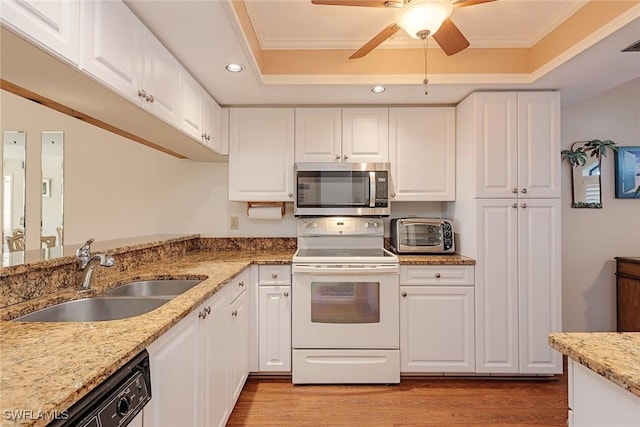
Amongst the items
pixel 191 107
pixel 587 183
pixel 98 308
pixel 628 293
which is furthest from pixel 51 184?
pixel 628 293

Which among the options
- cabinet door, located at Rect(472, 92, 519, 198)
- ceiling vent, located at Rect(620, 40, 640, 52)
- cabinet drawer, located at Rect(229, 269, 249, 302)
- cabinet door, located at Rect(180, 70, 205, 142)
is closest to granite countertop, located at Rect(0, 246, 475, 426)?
cabinet drawer, located at Rect(229, 269, 249, 302)

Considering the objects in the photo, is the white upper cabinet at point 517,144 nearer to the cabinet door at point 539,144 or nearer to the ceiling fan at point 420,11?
the cabinet door at point 539,144

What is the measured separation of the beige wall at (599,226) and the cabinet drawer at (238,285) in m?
2.70

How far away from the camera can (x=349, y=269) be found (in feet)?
7.41

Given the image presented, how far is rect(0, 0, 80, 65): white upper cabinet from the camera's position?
858 mm

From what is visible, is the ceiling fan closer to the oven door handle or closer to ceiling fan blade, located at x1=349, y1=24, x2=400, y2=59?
ceiling fan blade, located at x1=349, y1=24, x2=400, y2=59

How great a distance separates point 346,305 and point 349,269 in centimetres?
26

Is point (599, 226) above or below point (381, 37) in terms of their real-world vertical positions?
below

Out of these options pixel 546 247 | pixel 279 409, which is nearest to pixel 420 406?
pixel 279 409

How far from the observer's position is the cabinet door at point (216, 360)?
4.66ft

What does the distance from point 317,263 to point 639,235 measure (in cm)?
281

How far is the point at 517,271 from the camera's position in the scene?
2.32 metres

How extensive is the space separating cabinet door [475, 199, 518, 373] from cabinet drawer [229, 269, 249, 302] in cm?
165

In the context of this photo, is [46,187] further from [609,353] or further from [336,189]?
[609,353]
